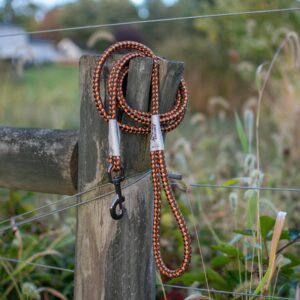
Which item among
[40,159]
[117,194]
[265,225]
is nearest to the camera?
[117,194]

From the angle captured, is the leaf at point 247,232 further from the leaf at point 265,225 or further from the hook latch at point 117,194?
the hook latch at point 117,194

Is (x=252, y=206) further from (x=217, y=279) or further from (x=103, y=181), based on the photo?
(x=103, y=181)

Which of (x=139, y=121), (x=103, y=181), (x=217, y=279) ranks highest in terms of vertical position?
(x=139, y=121)

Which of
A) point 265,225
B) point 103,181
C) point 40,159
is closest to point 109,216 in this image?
point 103,181

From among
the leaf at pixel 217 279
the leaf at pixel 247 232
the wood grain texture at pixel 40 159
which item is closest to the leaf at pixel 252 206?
the leaf at pixel 247 232

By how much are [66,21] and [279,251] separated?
112ft

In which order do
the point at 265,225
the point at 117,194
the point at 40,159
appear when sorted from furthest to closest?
the point at 265,225 → the point at 40,159 → the point at 117,194

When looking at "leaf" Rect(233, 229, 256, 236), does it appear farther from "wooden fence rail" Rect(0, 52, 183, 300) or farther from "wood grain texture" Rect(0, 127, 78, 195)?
"wood grain texture" Rect(0, 127, 78, 195)

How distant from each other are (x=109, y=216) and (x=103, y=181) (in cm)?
9

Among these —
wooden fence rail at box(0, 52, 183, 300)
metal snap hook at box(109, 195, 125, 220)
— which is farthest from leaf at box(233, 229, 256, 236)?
metal snap hook at box(109, 195, 125, 220)

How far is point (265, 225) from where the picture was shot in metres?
1.99

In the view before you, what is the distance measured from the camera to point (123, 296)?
155 centimetres

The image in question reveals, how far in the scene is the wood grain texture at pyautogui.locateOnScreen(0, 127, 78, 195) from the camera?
158 centimetres

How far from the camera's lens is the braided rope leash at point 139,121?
1411 millimetres
